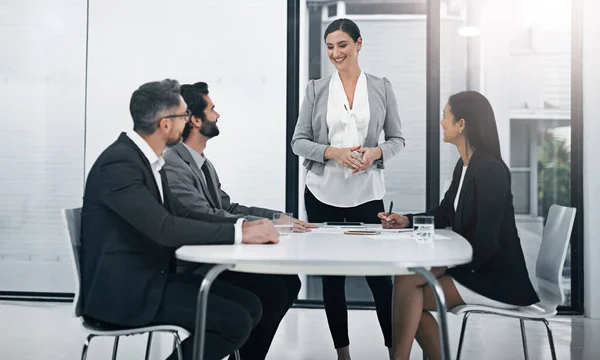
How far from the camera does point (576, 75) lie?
489cm

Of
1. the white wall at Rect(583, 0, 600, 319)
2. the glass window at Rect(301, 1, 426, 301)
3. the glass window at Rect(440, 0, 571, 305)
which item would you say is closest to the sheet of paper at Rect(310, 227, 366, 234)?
the glass window at Rect(301, 1, 426, 301)

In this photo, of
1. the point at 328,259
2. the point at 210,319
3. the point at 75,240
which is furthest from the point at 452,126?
the point at 75,240

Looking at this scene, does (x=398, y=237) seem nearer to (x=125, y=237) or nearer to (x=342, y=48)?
(x=125, y=237)

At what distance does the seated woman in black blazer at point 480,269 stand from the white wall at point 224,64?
8.23ft

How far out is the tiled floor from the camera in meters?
3.64

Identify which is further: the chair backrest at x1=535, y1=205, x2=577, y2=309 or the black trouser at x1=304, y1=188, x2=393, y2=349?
the black trouser at x1=304, y1=188, x2=393, y2=349

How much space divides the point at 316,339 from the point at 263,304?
4.28 ft

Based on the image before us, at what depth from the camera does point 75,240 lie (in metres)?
2.35

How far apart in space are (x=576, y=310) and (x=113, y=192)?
3806 millimetres

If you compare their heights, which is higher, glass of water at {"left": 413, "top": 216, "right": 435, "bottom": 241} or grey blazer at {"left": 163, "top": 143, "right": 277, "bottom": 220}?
grey blazer at {"left": 163, "top": 143, "right": 277, "bottom": 220}

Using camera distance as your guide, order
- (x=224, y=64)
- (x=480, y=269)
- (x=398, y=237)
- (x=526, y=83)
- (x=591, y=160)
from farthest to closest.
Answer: (x=224, y=64), (x=526, y=83), (x=591, y=160), (x=480, y=269), (x=398, y=237)

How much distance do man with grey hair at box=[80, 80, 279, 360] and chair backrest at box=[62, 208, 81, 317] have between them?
1.0 inches

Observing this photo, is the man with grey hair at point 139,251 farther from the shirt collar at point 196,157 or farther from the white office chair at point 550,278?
the white office chair at point 550,278

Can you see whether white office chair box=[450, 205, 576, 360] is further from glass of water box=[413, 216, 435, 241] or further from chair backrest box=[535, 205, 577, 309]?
glass of water box=[413, 216, 435, 241]
